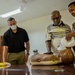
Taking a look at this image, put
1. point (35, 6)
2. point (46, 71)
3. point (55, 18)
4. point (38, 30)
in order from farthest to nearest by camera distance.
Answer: point (38, 30), point (35, 6), point (55, 18), point (46, 71)

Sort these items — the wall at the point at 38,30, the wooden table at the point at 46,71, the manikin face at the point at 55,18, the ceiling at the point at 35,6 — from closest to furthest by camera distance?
the wooden table at the point at 46,71
the manikin face at the point at 55,18
the ceiling at the point at 35,6
the wall at the point at 38,30

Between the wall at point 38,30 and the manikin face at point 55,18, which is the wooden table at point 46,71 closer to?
the manikin face at point 55,18

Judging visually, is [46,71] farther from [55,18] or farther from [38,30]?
[38,30]

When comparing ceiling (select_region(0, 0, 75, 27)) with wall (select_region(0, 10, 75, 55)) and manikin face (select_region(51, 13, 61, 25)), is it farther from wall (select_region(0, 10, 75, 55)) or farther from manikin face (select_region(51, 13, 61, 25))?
manikin face (select_region(51, 13, 61, 25))

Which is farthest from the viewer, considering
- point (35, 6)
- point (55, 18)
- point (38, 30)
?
point (38, 30)

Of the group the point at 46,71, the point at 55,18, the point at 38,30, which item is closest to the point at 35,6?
the point at 38,30

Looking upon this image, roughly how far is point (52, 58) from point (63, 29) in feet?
4.44

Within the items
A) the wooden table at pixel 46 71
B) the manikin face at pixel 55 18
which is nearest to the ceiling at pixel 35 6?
the manikin face at pixel 55 18

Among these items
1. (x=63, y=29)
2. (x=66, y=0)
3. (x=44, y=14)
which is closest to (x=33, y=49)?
(x=44, y=14)

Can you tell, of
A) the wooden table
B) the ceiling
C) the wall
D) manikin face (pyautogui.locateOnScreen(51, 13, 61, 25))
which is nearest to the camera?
the wooden table

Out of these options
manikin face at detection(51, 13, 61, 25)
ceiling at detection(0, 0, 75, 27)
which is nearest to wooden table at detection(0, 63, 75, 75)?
manikin face at detection(51, 13, 61, 25)

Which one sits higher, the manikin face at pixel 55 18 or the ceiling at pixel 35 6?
the ceiling at pixel 35 6

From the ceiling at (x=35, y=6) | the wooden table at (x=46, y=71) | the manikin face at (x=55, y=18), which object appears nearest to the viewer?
the wooden table at (x=46, y=71)

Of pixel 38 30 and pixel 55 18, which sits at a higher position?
pixel 38 30
